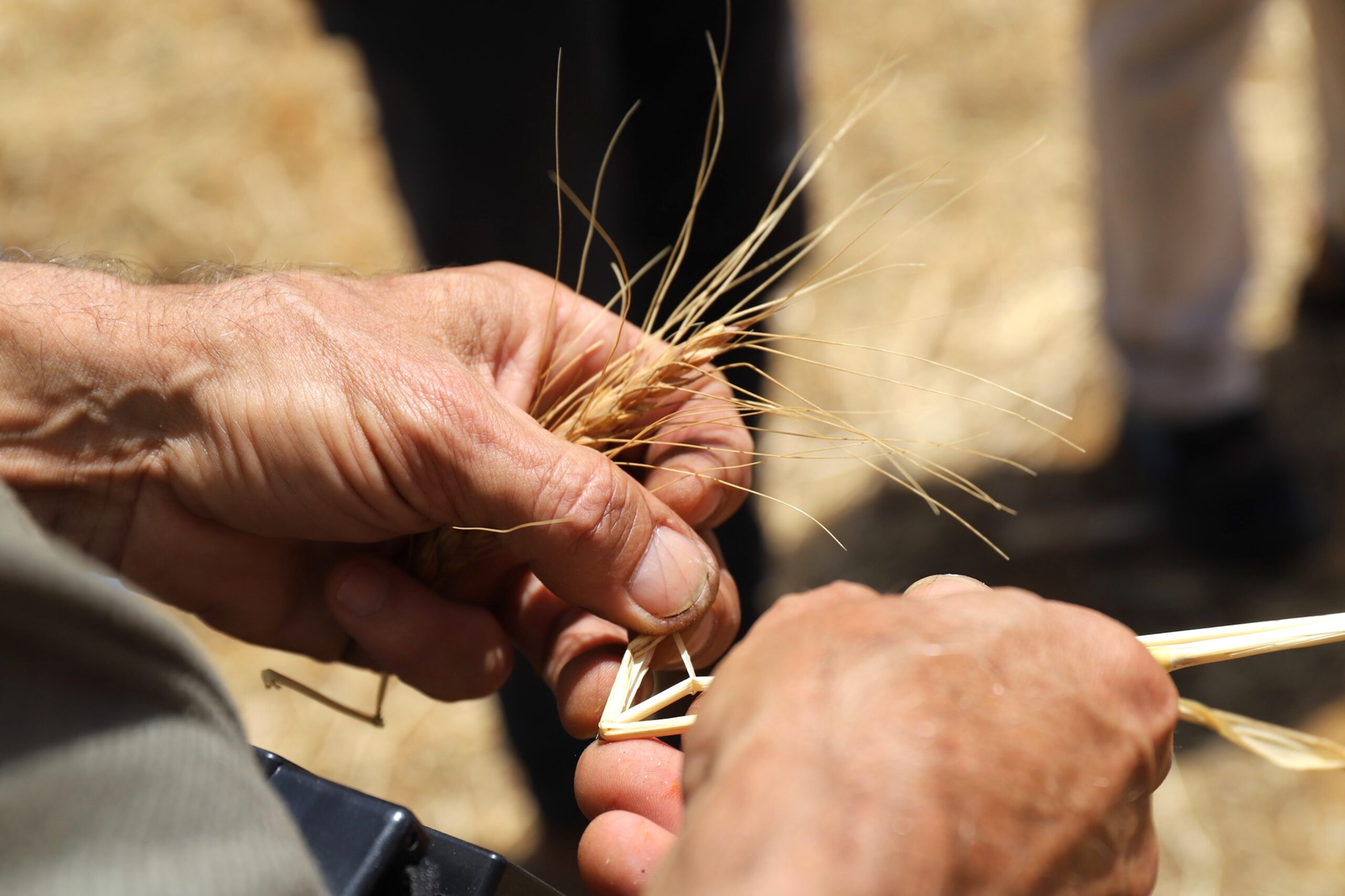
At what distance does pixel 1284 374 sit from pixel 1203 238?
0.59m

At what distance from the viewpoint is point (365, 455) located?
33.6 inches

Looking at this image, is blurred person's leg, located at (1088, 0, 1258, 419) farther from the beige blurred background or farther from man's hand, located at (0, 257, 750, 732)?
man's hand, located at (0, 257, 750, 732)

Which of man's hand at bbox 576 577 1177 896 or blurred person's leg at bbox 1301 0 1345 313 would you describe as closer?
man's hand at bbox 576 577 1177 896

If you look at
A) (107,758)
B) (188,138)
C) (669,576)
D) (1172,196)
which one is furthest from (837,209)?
(107,758)

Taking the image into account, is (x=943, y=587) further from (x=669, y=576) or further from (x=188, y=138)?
(x=188, y=138)

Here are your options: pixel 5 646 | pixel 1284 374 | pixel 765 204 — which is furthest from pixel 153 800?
pixel 1284 374

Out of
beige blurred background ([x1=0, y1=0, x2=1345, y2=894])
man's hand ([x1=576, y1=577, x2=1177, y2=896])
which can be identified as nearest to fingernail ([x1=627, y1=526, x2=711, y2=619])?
man's hand ([x1=576, y1=577, x2=1177, y2=896])

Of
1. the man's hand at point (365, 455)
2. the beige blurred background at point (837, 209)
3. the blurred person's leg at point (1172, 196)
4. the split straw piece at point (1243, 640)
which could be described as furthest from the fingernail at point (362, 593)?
the blurred person's leg at point (1172, 196)

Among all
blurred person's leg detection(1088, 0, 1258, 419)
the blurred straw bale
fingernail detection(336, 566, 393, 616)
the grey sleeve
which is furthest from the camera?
the blurred straw bale

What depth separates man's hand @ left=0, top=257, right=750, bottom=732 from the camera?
848 mm

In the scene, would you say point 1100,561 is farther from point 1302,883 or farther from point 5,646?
point 5,646

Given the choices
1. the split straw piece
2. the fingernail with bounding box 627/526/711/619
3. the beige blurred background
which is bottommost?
the beige blurred background

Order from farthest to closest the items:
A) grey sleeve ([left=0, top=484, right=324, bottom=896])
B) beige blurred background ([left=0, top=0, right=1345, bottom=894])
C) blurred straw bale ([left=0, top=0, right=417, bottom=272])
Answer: blurred straw bale ([left=0, top=0, right=417, bottom=272]), beige blurred background ([left=0, top=0, right=1345, bottom=894]), grey sleeve ([left=0, top=484, right=324, bottom=896])

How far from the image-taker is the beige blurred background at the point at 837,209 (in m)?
1.97
